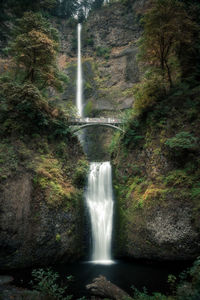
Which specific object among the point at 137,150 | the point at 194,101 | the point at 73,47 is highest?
the point at 73,47

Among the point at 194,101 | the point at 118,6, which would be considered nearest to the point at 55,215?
the point at 194,101

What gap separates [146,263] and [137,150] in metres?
7.45

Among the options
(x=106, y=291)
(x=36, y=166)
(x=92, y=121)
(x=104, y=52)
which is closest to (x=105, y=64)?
(x=104, y=52)

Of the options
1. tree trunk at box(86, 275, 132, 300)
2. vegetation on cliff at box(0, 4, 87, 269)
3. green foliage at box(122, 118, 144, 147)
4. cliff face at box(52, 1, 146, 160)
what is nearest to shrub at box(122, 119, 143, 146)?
green foliage at box(122, 118, 144, 147)

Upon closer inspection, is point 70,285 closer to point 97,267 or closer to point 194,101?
point 97,267

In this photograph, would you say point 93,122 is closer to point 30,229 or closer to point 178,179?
point 178,179

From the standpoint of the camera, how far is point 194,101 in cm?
1318

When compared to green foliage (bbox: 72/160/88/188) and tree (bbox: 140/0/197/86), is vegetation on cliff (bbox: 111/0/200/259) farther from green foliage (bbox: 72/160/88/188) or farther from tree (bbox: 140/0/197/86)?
green foliage (bbox: 72/160/88/188)

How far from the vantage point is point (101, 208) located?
15047 mm

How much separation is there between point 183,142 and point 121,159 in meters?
6.25

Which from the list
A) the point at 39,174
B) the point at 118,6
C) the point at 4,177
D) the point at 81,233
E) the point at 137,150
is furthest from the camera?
the point at 118,6

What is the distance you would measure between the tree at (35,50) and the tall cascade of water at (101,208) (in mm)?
8526

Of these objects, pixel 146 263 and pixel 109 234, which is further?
pixel 109 234

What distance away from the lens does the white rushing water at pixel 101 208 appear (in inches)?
513
